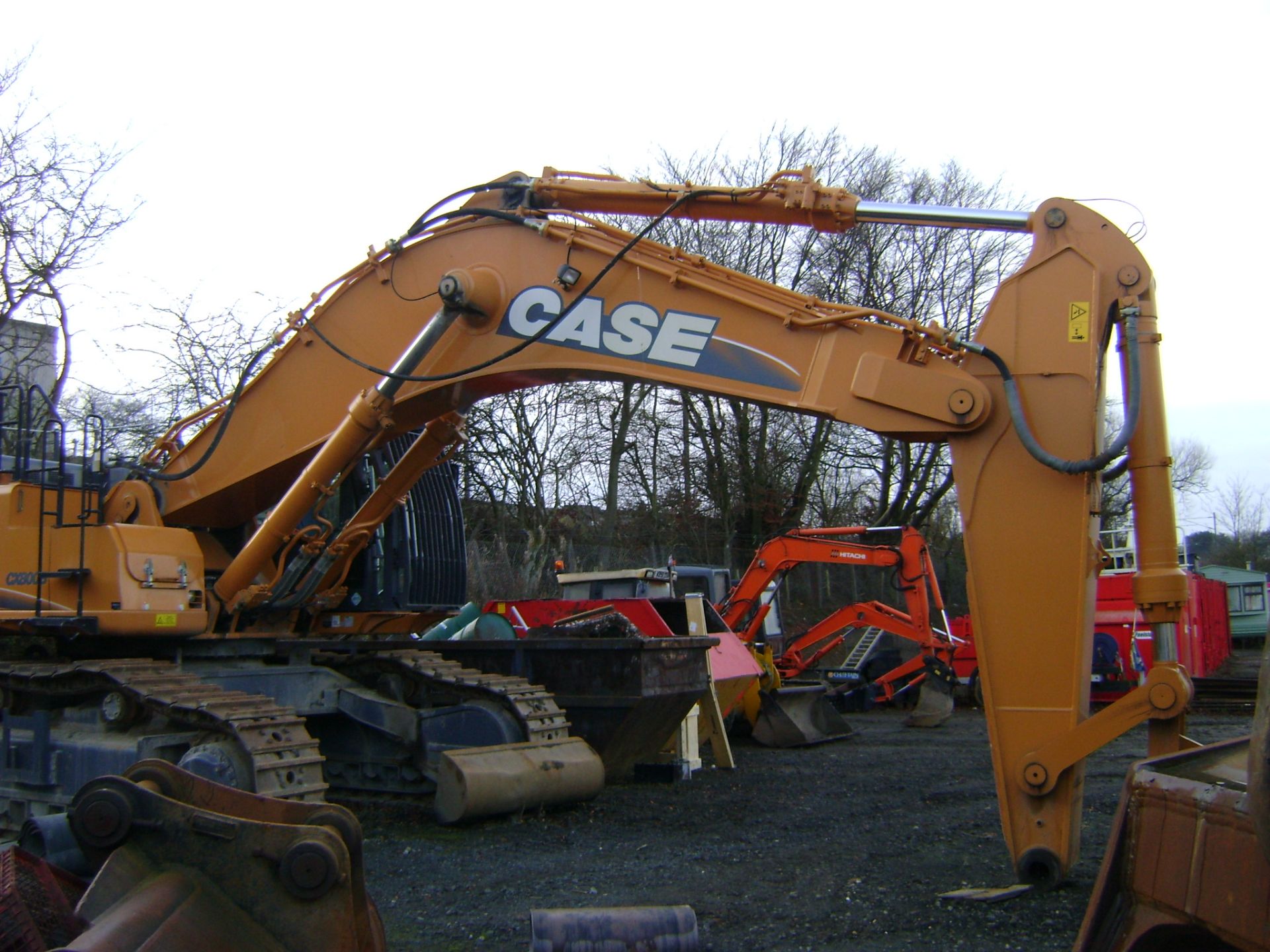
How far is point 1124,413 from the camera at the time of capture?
484 centimetres

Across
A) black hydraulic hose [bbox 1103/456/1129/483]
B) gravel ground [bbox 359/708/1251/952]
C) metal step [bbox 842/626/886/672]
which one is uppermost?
black hydraulic hose [bbox 1103/456/1129/483]

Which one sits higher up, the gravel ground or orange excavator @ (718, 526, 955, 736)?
orange excavator @ (718, 526, 955, 736)

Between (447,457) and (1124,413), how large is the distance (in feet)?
15.0

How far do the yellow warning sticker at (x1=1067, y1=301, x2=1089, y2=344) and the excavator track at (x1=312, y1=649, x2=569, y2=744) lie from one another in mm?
3949

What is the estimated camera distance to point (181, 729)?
6.09 m

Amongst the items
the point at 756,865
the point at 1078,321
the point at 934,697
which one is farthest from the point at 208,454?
the point at 934,697

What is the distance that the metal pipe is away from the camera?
536cm

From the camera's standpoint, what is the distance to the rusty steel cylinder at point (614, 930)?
365 centimetres

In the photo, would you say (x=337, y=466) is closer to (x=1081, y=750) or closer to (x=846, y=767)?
(x=1081, y=750)

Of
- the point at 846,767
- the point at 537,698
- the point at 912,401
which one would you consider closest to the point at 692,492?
the point at 846,767

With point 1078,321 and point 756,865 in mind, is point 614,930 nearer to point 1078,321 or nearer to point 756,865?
point 756,865

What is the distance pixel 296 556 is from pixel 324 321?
59.9 inches

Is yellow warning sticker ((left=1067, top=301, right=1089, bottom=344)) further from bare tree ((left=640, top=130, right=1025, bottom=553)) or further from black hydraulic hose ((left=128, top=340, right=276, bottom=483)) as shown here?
bare tree ((left=640, top=130, right=1025, bottom=553))

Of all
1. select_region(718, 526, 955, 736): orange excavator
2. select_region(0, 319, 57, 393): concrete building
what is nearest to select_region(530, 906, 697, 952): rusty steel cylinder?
select_region(718, 526, 955, 736): orange excavator
